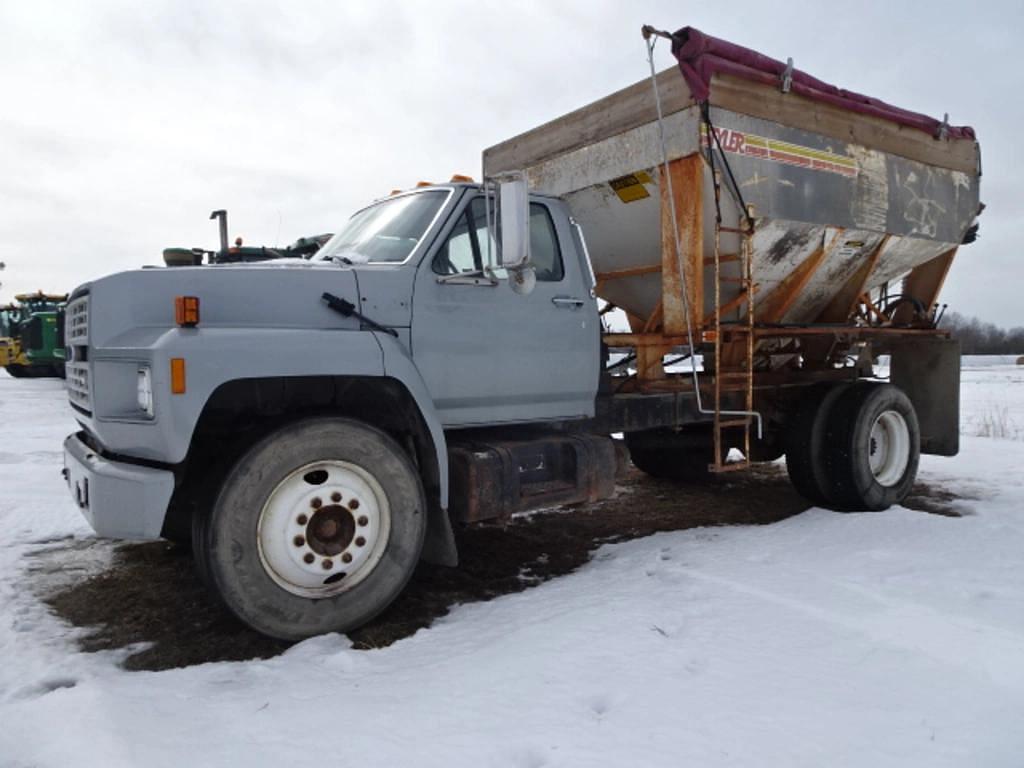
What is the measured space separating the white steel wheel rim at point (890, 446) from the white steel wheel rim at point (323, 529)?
4646mm

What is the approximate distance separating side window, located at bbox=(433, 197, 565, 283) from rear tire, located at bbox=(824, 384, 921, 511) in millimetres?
3000

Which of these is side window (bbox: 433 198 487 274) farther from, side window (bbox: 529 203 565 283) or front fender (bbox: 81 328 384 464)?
front fender (bbox: 81 328 384 464)

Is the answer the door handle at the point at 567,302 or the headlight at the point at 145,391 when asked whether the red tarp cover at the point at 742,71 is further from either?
the headlight at the point at 145,391

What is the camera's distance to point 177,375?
3145 millimetres

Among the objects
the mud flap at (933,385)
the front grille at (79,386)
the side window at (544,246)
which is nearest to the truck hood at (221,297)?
the front grille at (79,386)

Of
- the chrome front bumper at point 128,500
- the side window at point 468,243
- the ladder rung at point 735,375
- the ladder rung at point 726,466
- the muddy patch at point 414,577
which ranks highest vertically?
the side window at point 468,243

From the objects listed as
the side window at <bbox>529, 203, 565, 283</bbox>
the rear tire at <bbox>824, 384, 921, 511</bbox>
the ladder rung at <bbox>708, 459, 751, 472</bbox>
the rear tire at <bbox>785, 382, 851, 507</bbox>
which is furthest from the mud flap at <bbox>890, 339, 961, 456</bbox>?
the side window at <bbox>529, 203, 565, 283</bbox>

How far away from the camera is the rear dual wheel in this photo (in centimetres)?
582

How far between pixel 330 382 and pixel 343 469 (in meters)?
0.49

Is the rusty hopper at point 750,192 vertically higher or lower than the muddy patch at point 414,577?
higher

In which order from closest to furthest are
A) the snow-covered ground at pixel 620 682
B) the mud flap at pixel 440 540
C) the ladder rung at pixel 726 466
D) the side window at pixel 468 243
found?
the snow-covered ground at pixel 620 682 < the mud flap at pixel 440 540 < the side window at pixel 468 243 < the ladder rung at pixel 726 466

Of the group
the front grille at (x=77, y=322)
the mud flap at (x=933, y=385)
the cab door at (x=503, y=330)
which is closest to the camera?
the front grille at (x=77, y=322)

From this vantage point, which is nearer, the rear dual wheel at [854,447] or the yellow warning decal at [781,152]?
the yellow warning decal at [781,152]

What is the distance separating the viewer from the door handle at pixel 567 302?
4.46 metres
